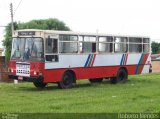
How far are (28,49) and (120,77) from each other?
681 centimetres

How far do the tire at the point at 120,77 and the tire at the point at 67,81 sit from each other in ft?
12.4

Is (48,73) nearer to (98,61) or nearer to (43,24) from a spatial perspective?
(98,61)

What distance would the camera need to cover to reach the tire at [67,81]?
2235cm

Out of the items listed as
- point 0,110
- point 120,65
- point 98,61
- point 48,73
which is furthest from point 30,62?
point 0,110

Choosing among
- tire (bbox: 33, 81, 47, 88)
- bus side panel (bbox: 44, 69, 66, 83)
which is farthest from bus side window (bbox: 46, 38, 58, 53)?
tire (bbox: 33, 81, 47, 88)

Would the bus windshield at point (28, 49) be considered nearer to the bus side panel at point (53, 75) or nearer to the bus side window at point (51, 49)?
the bus side window at point (51, 49)

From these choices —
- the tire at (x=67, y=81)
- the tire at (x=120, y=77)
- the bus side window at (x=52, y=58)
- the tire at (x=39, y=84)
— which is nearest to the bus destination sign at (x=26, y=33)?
Result: the bus side window at (x=52, y=58)

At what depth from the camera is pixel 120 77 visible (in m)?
26.3

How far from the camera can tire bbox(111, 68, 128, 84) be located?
2600cm

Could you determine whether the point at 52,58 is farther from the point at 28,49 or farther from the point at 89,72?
the point at 89,72

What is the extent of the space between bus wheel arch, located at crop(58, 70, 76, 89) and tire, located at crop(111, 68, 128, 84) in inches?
145

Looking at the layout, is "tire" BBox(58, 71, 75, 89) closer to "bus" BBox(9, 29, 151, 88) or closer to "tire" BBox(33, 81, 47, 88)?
"bus" BBox(9, 29, 151, 88)

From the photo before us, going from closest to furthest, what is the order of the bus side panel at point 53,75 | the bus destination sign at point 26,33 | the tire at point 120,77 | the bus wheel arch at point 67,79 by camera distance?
Answer: the bus side panel at point 53,75, the bus destination sign at point 26,33, the bus wheel arch at point 67,79, the tire at point 120,77

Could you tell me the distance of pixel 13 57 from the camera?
72.3 ft
